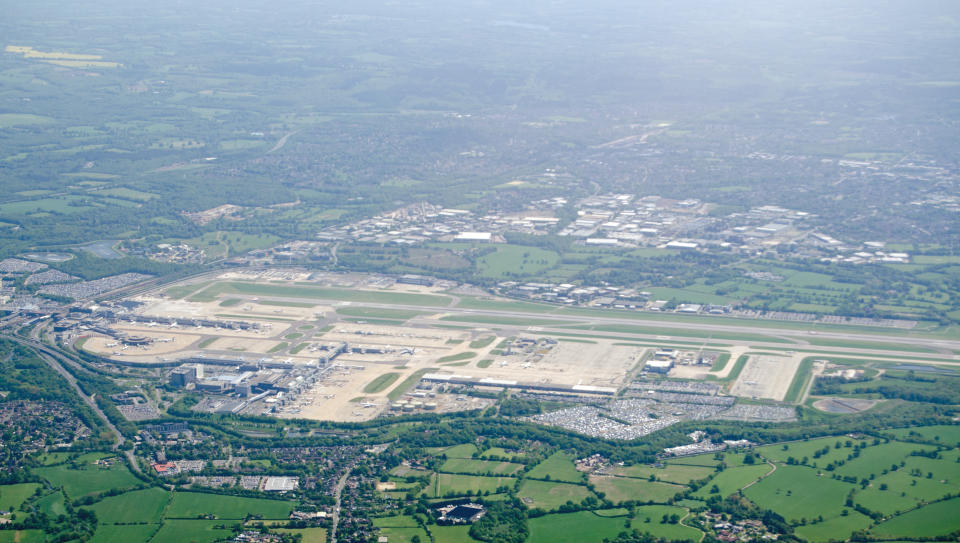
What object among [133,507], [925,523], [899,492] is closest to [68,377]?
[133,507]

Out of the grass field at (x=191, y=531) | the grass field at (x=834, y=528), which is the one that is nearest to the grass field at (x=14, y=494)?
the grass field at (x=191, y=531)

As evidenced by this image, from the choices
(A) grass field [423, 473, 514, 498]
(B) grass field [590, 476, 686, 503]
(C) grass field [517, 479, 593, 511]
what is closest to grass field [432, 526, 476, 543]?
(A) grass field [423, 473, 514, 498]

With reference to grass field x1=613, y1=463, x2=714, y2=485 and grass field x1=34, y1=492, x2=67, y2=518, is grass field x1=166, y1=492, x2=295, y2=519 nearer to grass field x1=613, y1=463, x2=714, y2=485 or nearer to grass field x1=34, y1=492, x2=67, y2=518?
grass field x1=34, y1=492, x2=67, y2=518

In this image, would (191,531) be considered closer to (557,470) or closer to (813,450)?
(557,470)

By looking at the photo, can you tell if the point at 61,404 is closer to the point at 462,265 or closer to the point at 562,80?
the point at 462,265

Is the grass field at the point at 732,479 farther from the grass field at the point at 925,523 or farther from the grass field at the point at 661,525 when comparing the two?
the grass field at the point at 925,523

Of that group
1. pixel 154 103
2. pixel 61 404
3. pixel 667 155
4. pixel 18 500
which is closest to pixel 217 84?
pixel 154 103
